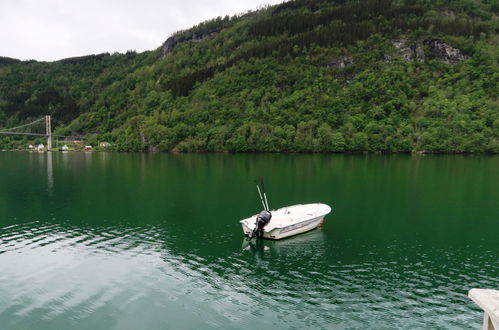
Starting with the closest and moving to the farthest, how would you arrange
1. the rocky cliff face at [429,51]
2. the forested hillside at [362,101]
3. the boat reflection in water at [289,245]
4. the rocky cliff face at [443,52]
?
the boat reflection in water at [289,245], the forested hillside at [362,101], the rocky cliff face at [443,52], the rocky cliff face at [429,51]

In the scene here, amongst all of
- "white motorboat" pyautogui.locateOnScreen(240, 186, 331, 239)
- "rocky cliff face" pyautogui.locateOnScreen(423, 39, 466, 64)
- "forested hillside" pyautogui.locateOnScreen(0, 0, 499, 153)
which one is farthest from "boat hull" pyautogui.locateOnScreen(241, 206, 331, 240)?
"rocky cliff face" pyautogui.locateOnScreen(423, 39, 466, 64)

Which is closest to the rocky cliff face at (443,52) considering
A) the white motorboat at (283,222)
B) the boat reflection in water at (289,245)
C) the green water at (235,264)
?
the green water at (235,264)

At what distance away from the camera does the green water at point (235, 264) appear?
53.7 feet

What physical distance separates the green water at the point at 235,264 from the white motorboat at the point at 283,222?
82 centimetres

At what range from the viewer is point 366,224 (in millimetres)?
32375

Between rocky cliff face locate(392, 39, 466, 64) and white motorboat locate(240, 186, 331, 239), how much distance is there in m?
176

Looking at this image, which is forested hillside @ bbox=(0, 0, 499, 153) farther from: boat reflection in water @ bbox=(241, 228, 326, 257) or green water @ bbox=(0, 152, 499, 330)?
boat reflection in water @ bbox=(241, 228, 326, 257)

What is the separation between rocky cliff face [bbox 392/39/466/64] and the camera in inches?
6855

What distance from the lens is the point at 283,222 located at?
27.5 m

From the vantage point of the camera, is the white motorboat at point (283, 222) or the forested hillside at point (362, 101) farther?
the forested hillside at point (362, 101)

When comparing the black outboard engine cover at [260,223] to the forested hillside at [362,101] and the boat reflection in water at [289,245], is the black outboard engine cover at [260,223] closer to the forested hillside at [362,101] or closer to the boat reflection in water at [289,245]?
the boat reflection in water at [289,245]

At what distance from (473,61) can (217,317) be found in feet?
637

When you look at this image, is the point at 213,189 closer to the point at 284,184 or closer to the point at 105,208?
the point at 284,184

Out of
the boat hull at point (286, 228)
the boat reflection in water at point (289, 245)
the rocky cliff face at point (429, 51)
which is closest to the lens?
the boat reflection in water at point (289, 245)
